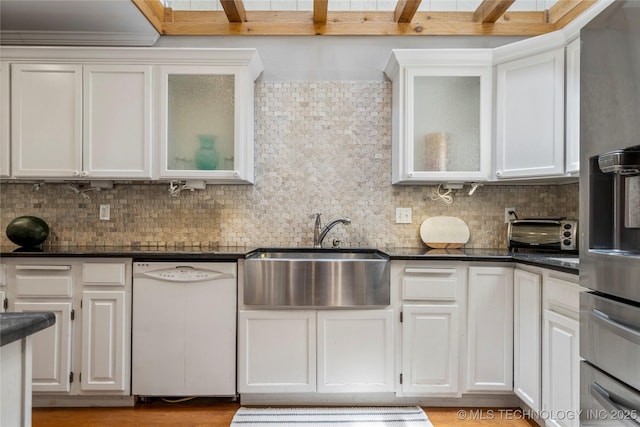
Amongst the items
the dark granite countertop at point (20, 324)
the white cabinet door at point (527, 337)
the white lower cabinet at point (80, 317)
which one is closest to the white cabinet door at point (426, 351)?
the white cabinet door at point (527, 337)

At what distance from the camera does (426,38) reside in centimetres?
282

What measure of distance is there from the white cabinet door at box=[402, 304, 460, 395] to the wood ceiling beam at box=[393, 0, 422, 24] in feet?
6.33

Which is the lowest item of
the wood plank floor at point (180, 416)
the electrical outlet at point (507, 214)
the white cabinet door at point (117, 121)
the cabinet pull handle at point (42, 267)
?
the wood plank floor at point (180, 416)

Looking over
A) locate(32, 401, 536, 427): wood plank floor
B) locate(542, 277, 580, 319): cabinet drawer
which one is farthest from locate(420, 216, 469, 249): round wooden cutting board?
locate(32, 401, 536, 427): wood plank floor

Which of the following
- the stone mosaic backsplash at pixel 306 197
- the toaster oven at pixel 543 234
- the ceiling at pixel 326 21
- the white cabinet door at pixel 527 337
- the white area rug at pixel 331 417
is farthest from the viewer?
the stone mosaic backsplash at pixel 306 197

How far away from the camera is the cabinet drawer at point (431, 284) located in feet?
7.20

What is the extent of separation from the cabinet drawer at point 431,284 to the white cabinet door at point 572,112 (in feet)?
3.00

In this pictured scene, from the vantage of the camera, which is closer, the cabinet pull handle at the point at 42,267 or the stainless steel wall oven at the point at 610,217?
the stainless steel wall oven at the point at 610,217

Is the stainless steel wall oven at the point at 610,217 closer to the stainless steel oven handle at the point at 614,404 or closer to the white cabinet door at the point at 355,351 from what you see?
the stainless steel oven handle at the point at 614,404

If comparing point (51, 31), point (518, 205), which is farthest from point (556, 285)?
point (51, 31)

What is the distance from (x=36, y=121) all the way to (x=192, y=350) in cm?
174

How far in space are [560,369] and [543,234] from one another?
96 centimetres

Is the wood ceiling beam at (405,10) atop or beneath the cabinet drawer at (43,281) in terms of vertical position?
atop

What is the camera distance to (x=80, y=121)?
2434 mm
